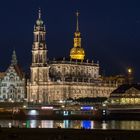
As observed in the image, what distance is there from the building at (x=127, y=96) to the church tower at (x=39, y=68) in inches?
689

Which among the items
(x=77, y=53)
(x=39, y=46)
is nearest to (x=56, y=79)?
(x=39, y=46)

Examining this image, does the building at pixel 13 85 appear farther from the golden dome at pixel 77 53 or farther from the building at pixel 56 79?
the golden dome at pixel 77 53

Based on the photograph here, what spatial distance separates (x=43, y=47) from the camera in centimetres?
15688

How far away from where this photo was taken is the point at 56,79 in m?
158

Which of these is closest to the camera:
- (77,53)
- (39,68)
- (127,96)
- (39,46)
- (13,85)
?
(127,96)

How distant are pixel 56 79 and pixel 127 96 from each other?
20.6m

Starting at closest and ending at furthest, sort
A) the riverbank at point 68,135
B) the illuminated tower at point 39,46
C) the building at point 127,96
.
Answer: the riverbank at point 68,135 → the building at point 127,96 → the illuminated tower at point 39,46

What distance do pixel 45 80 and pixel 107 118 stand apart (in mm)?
33355

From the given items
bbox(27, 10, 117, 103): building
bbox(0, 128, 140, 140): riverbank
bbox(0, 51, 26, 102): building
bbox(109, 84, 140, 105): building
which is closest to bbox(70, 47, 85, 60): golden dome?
bbox(27, 10, 117, 103): building

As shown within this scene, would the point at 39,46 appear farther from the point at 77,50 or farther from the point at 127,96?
the point at 127,96

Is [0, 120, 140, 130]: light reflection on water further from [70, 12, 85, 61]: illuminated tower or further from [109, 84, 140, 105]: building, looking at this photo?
[70, 12, 85, 61]: illuminated tower

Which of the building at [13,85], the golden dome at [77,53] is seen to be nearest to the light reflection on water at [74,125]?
the building at [13,85]

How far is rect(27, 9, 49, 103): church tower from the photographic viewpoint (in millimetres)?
155500

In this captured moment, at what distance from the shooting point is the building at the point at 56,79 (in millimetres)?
155375
